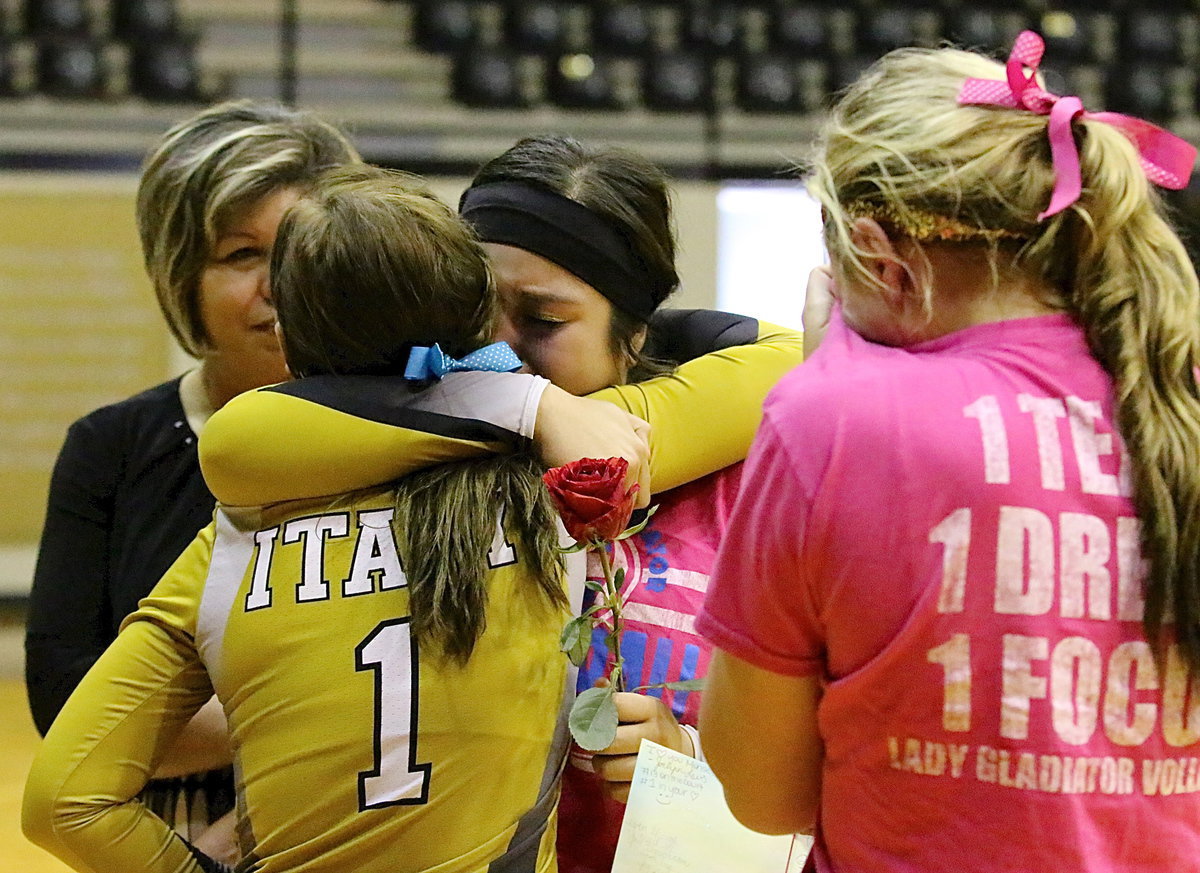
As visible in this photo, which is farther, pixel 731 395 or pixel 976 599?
pixel 731 395

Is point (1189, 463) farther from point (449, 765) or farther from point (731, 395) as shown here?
point (449, 765)

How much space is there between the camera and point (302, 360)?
3.63ft

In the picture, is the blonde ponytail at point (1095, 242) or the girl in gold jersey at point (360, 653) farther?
the girl in gold jersey at point (360, 653)

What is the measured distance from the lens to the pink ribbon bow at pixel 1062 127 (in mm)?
824

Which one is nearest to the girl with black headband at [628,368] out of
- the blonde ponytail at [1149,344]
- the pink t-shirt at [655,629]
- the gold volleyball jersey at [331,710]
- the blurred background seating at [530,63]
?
the pink t-shirt at [655,629]

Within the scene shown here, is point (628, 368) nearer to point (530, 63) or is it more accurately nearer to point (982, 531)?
point (982, 531)

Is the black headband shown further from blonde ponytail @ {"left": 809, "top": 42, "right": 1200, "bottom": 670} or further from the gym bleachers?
the gym bleachers

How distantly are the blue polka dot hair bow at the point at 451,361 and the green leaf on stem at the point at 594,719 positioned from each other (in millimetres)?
300

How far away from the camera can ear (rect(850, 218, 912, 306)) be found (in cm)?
86

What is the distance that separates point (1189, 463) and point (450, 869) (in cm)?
64

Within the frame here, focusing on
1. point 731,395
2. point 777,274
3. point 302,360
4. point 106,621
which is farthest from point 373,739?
point 777,274

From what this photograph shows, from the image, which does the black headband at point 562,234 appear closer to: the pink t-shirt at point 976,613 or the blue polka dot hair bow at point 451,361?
the blue polka dot hair bow at point 451,361

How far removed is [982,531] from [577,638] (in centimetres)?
35

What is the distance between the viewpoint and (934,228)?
0.84 metres
